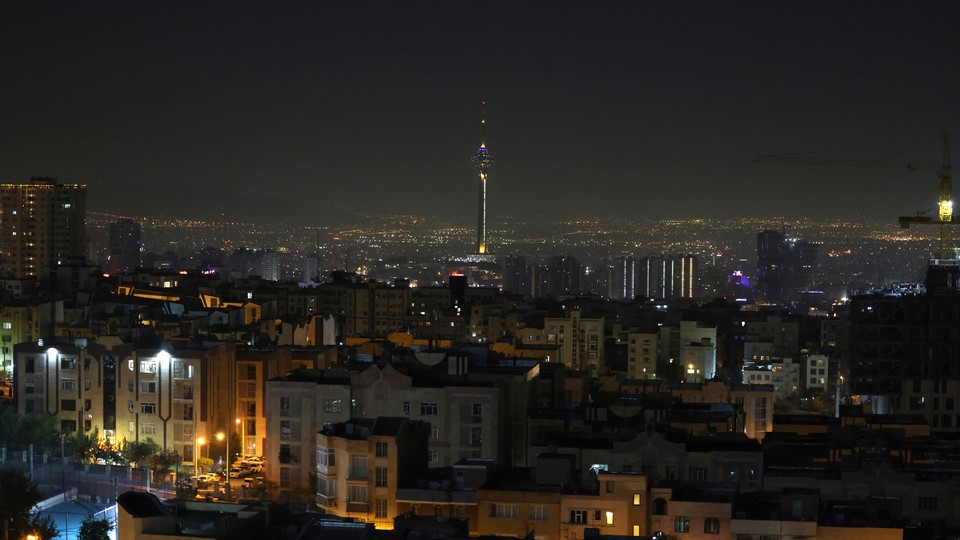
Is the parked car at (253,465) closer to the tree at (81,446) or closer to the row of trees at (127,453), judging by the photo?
the row of trees at (127,453)

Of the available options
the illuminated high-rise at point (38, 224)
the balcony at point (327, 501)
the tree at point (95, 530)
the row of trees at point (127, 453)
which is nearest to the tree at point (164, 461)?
the row of trees at point (127, 453)

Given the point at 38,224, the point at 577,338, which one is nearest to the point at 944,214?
the point at 577,338

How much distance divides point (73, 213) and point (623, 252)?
160 feet

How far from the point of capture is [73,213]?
6550 centimetres

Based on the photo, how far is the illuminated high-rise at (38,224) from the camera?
213 feet

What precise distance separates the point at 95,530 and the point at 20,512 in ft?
2.77

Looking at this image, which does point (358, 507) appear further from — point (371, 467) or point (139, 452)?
point (139, 452)

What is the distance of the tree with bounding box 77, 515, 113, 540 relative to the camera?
17.8 meters

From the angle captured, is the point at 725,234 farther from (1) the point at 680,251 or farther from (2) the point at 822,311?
(2) the point at 822,311

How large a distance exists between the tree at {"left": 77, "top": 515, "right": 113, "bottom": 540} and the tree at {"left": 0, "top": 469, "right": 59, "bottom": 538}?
0.97 ft

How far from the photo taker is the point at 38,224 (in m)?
65.3

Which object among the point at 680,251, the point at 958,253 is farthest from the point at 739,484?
the point at 680,251

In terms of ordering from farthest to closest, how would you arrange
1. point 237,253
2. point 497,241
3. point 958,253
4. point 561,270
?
1. point 497,241
2. point 237,253
3. point 561,270
4. point 958,253

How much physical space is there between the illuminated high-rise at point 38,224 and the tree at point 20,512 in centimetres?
4781
